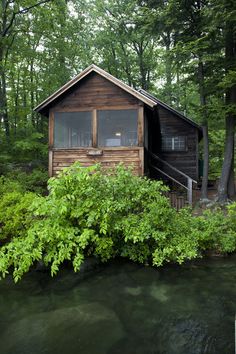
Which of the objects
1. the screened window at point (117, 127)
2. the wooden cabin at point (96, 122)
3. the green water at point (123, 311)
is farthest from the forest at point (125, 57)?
the green water at point (123, 311)

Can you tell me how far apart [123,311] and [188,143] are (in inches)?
599

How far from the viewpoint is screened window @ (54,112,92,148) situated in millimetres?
12734

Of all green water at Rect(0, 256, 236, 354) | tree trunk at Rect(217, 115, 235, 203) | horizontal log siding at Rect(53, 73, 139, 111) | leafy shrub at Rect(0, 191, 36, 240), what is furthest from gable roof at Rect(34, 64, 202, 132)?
green water at Rect(0, 256, 236, 354)

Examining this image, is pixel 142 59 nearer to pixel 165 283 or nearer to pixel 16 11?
pixel 16 11

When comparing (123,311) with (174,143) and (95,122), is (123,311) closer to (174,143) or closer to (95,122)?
(95,122)

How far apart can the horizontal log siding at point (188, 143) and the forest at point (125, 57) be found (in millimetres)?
903

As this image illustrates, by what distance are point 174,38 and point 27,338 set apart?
15775 mm

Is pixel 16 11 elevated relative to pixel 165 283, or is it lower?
elevated

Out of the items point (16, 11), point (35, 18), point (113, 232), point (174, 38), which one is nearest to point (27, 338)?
point (113, 232)

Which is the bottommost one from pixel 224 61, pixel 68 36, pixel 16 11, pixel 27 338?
pixel 27 338

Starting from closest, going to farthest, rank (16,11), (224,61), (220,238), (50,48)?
(220,238) → (224,61) → (16,11) → (50,48)

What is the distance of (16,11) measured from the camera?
17.3 metres

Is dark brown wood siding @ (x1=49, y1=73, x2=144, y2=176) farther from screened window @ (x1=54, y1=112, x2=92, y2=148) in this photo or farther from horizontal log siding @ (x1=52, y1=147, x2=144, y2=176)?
screened window @ (x1=54, y1=112, x2=92, y2=148)

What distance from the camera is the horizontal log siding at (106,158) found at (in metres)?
12.2
